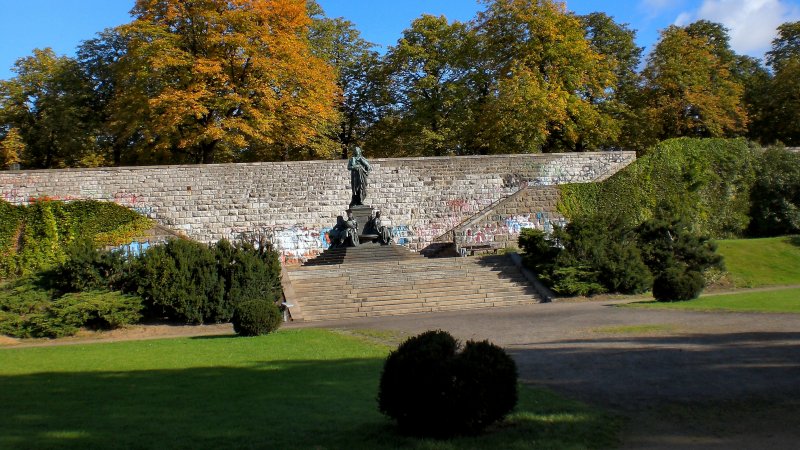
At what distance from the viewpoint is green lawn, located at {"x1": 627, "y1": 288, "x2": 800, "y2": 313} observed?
18453mm

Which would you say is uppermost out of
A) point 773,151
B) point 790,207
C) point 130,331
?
point 773,151

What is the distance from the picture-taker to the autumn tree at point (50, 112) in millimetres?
41781


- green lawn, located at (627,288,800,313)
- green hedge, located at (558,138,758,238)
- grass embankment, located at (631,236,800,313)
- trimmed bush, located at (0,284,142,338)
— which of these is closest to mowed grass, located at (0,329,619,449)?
trimmed bush, located at (0,284,142,338)

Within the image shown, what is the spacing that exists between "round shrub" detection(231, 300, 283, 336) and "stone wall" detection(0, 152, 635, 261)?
16946 millimetres

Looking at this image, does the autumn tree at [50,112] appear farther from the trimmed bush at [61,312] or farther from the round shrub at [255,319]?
the round shrub at [255,319]

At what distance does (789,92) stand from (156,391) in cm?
4593

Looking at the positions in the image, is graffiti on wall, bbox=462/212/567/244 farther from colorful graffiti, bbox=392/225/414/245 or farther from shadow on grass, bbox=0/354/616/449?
shadow on grass, bbox=0/354/616/449

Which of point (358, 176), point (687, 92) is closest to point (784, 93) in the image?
point (687, 92)

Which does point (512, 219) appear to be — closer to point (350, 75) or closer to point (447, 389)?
point (350, 75)

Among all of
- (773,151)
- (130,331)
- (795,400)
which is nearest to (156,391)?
(795,400)

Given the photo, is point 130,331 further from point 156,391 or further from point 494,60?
point 494,60

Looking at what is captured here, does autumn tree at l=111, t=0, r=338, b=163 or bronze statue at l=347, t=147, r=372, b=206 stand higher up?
autumn tree at l=111, t=0, r=338, b=163

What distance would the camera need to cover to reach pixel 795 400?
8.50 m

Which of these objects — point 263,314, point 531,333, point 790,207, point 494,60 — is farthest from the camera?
point 494,60
